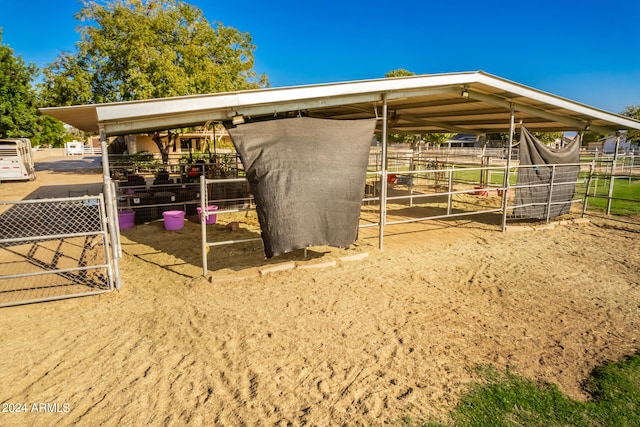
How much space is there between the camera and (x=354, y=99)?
20.0 ft

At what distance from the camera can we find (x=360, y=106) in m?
7.94

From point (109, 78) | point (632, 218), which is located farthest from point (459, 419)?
point (109, 78)

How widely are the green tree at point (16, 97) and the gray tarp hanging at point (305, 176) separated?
85.8ft

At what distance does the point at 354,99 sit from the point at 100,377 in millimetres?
5110


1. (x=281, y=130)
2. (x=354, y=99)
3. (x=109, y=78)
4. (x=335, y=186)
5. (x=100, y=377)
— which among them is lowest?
(x=100, y=377)

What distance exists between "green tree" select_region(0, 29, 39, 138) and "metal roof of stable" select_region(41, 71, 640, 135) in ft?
72.6

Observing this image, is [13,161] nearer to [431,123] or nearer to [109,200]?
[109,200]

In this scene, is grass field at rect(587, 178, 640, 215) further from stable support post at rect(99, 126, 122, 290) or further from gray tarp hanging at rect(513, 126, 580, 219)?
stable support post at rect(99, 126, 122, 290)

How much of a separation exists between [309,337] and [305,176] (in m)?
2.27

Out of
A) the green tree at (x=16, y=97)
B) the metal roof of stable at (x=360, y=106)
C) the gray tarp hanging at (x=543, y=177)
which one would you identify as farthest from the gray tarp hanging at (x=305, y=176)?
the green tree at (x=16, y=97)

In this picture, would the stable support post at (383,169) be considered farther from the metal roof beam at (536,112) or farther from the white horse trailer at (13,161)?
the white horse trailer at (13,161)

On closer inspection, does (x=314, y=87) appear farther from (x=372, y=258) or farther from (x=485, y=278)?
(x=485, y=278)

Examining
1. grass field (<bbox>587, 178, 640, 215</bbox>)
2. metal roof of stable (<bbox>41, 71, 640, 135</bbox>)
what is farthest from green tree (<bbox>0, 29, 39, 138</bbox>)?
grass field (<bbox>587, 178, 640, 215</bbox>)

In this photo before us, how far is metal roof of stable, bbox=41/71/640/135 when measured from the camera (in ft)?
16.2
